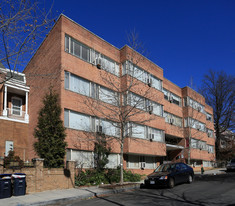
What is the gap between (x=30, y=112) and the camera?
21375mm

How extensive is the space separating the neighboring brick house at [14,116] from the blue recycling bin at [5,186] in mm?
7499

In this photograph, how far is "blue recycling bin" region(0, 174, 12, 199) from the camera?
36.3 ft

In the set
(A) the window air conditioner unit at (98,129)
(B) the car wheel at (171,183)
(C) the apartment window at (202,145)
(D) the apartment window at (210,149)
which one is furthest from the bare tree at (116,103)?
(D) the apartment window at (210,149)

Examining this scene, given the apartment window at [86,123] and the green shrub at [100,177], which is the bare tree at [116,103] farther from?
the green shrub at [100,177]

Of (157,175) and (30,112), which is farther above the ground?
(30,112)

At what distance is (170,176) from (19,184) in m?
7.67

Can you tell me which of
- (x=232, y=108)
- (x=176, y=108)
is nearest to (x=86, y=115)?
(x=176, y=108)

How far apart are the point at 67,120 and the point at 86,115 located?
6.04ft

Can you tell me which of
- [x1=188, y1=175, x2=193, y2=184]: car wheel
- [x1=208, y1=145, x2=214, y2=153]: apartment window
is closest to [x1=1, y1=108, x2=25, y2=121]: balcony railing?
[x1=188, y1=175, x2=193, y2=184]: car wheel

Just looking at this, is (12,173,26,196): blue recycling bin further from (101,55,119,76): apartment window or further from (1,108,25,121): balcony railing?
(101,55,119,76): apartment window

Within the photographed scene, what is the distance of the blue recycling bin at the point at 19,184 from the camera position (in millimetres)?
11547

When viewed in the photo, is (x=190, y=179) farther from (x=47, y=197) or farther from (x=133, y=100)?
(x=47, y=197)

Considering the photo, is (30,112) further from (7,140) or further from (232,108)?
(232,108)

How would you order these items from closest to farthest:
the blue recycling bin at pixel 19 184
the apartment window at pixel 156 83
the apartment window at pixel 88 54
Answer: the blue recycling bin at pixel 19 184, the apartment window at pixel 88 54, the apartment window at pixel 156 83
